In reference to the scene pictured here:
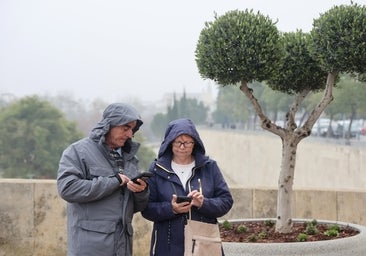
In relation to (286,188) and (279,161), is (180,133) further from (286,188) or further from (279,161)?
(279,161)

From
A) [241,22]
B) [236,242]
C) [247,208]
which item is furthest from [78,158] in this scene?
[247,208]

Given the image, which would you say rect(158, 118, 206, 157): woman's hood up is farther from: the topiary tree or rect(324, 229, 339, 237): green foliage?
rect(324, 229, 339, 237): green foliage

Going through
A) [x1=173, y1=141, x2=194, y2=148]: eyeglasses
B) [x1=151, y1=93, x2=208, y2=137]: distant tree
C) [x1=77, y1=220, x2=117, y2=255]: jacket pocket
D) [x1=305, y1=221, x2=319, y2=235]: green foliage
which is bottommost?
[x1=305, y1=221, x2=319, y2=235]: green foliage

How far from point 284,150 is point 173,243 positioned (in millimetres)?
1933

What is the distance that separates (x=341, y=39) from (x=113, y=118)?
218cm

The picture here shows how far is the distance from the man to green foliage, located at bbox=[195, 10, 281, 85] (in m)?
1.54

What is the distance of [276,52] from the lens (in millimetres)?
4656

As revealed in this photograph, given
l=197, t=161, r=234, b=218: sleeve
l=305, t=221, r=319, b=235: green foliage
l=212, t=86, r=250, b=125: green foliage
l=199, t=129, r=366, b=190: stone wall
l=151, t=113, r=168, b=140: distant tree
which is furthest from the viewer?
l=151, t=113, r=168, b=140: distant tree

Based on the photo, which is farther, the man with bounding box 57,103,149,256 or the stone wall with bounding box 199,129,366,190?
the stone wall with bounding box 199,129,366,190

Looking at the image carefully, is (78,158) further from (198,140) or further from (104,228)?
(198,140)

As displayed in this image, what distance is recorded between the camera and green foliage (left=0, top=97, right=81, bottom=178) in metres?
45.6

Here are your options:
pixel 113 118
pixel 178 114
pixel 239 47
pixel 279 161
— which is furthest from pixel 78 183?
pixel 178 114

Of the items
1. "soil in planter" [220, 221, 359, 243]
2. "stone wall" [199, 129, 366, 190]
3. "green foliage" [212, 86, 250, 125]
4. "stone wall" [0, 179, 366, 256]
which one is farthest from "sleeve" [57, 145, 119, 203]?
"green foliage" [212, 86, 250, 125]

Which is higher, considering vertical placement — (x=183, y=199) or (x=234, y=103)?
(x=234, y=103)
